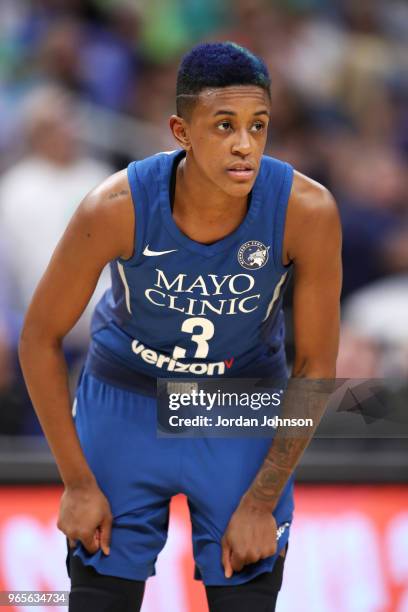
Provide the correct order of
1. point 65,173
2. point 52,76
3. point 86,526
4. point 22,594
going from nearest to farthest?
point 86,526
point 22,594
point 65,173
point 52,76

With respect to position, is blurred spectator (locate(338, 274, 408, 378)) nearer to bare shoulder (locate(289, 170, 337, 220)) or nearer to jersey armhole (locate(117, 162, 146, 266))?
bare shoulder (locate(289, 170, 337, 220))

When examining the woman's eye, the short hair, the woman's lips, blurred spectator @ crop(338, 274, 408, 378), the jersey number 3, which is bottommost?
the jersey number 3

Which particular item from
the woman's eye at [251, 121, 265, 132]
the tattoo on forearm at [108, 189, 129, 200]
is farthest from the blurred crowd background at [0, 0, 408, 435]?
the woman's eye at [251, 121, 265, 132]

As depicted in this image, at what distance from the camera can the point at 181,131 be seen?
10.2ft

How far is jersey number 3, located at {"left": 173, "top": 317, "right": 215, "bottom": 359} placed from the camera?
10.7ft

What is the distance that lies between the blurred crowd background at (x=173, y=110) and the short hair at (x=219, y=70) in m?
2.71

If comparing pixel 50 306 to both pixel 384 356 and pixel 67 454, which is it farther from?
pixel 384 356

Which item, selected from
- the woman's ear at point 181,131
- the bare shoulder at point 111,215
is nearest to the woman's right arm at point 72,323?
the bare shoulder at point 111,215

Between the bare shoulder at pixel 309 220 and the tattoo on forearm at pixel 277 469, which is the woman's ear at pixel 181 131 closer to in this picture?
the bare shoulder at pixel 309 220

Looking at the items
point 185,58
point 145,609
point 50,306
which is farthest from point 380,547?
point 185,58

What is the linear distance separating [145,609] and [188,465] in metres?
1.42

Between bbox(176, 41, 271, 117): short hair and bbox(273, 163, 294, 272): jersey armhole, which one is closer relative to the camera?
bbox(176, 41, 271, 117): short hair

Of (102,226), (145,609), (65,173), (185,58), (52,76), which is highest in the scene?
(52,76)

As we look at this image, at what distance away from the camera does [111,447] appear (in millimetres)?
3398
